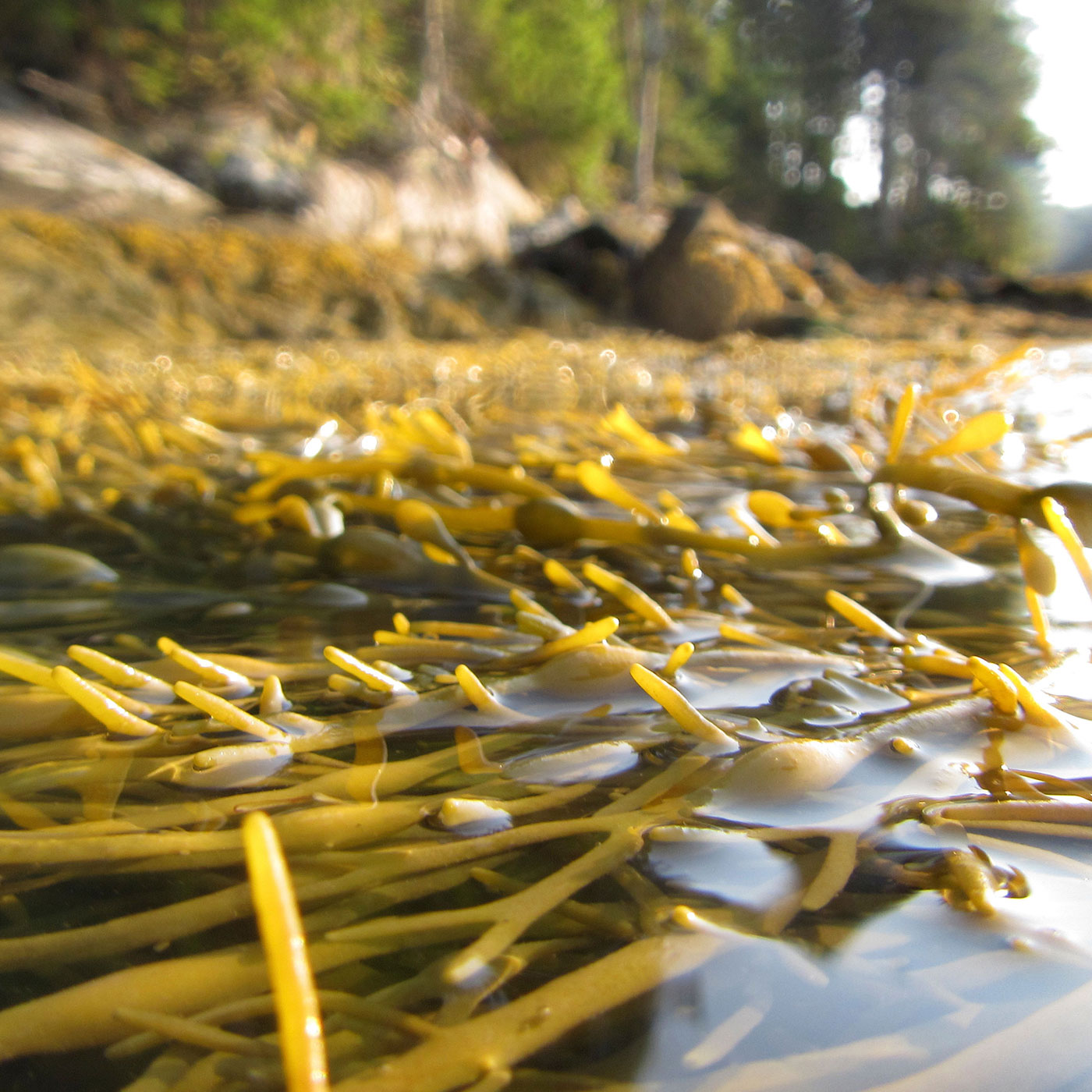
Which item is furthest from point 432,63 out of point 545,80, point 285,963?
point 285,963

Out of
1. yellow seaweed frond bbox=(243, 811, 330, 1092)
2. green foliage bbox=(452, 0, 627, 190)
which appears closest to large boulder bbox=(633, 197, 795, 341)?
green foliage bbox=(452, 0, 627, 190)

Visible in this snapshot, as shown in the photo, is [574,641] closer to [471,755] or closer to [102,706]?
[471,755]

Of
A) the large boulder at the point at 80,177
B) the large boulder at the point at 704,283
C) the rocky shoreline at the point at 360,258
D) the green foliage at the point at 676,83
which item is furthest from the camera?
the green foliage at the point at 676,83

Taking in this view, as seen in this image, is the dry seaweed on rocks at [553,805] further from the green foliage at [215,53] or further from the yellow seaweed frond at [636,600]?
the green foliage at [215,53]

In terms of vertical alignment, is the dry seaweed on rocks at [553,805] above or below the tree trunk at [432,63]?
below

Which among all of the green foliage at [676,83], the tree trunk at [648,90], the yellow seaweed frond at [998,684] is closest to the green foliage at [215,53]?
the green foliage at [676,83]

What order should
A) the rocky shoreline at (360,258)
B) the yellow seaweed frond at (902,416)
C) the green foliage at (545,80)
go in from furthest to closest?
1. the green foliage at (545,80)
2. the rocky shoreline at (360,258)
3. the yellow seaweed frond at (902,416)
